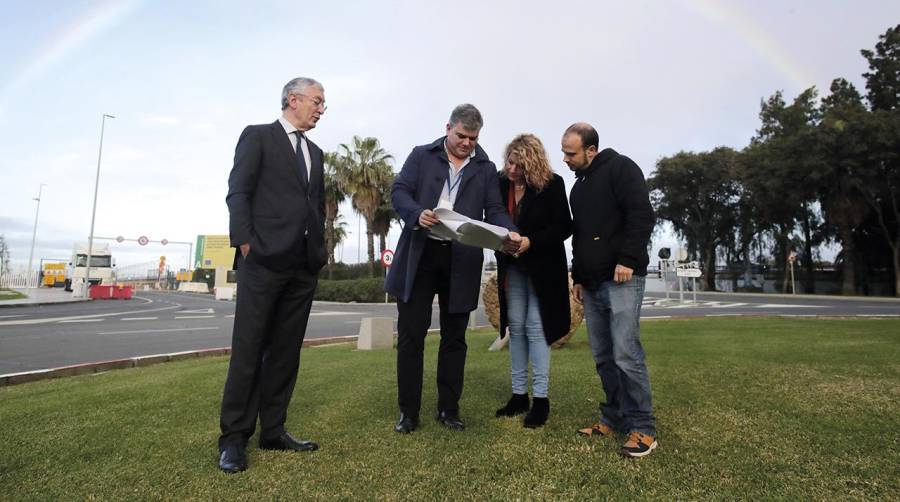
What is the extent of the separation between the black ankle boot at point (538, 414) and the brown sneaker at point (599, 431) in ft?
0.77

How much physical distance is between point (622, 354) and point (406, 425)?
49.9 inches

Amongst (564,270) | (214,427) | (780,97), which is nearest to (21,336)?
(214,427)

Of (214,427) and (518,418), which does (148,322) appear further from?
(518,418)

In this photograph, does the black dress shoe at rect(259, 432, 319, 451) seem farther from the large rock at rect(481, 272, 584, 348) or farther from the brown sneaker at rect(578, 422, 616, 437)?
the large rock at rect(481, 272, 584, 348)

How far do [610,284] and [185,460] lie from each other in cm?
233

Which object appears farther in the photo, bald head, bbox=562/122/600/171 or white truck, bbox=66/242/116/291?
white truck, bbox=66/242/116/291

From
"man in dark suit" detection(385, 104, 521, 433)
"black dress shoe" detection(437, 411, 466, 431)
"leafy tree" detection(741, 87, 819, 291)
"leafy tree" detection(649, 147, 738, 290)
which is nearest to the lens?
"black dress shoe" detection(437, 411, 466, 431)

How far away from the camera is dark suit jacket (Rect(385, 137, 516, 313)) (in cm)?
306

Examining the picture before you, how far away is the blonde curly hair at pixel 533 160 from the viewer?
3137mm

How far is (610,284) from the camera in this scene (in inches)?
110

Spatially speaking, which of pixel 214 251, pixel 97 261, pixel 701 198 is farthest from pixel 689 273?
pixel 214 251

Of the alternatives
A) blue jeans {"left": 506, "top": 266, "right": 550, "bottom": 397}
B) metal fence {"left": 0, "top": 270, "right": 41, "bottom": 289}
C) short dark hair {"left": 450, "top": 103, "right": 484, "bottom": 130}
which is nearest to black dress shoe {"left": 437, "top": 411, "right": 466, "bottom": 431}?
blue jeans {"left": 506, "top": 266, "right": 550, "bottom": 397}

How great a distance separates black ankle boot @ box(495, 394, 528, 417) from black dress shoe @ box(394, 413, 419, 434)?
0.58m

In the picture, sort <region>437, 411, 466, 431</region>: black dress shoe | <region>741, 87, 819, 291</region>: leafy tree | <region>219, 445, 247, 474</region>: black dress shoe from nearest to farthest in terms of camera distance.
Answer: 1. <region>219, 445, 247, 474</region>: black dress shoe
2. <region>437, 411, 466, 431</region>: black dress shoe
3. <region>741, 87, 819, 291</region>: leafy tree
